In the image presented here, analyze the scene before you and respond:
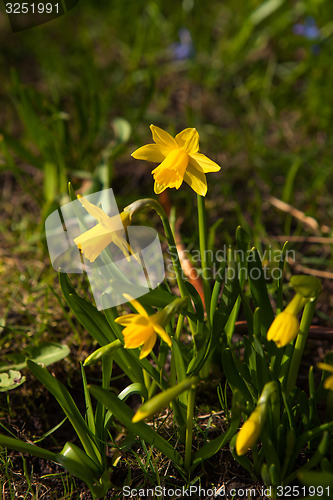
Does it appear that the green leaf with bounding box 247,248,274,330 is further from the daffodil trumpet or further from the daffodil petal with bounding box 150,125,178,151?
the daffodil petal with bounding box 150,125,178,151

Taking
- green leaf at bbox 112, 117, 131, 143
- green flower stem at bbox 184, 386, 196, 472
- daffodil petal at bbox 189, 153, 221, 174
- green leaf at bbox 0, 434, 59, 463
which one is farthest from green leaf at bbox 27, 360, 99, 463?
green leaf at bbox 112, 117, 131, 143

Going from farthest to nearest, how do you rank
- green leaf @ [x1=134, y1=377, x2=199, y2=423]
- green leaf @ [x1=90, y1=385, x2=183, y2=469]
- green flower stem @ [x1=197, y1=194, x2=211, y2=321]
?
green flower stem @ [x1=197, y1=194, x2=211, y2=321] → green leaf @ [x1=90, y1=385, x2=183, y2=469] → green leaf @ [x1=134, y1=377, x2=199, y2=423]

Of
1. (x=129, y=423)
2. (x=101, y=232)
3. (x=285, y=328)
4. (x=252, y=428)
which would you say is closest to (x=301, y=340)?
(x=285, y=328)

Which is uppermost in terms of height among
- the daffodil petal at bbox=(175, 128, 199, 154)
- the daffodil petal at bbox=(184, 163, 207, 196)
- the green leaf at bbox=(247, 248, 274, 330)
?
the daffodil petal at bbox=(175, 128, 199, 154)

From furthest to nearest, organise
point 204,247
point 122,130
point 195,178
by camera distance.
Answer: point 122,130 < point 204,247 < point 195,178

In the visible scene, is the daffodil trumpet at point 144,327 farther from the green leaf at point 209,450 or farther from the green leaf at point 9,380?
the green leaf at point 9,380

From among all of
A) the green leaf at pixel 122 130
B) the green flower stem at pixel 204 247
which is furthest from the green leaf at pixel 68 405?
the green leaf at pixel 122 130

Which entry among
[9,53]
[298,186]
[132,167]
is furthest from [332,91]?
[9,53]

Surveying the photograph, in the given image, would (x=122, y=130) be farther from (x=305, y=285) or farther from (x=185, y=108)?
(x=305, y=285)
